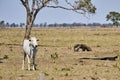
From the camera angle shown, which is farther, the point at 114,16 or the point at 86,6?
the point at 114,16

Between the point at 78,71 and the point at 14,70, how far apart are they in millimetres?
3383

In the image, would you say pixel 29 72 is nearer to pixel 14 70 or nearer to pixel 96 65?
pixel 14 70

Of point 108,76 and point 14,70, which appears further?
point 14,70

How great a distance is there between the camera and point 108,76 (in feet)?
75.2

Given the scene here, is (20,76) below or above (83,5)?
below

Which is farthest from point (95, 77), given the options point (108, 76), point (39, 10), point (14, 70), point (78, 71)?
point (39, 10)

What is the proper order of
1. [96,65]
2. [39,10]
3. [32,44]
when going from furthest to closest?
1. [39,10]
2. [96,65]
3. [32,44]

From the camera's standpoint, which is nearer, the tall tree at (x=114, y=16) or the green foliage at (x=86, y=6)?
the green foliage at (x=86, y=6)

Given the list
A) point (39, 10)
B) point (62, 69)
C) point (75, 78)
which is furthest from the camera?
point (39, 10)

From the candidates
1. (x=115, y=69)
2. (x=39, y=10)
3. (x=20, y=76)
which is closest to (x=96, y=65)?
(x=115, y=69)

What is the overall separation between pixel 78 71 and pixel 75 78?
10.2 feet

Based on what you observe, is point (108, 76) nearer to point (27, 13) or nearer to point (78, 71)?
point (78, 71)

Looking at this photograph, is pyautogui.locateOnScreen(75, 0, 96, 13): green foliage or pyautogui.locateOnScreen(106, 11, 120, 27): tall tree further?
pyautogui.locateOnScreen(106, 11, 120, 27): tall tree

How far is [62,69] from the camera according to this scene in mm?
25734
